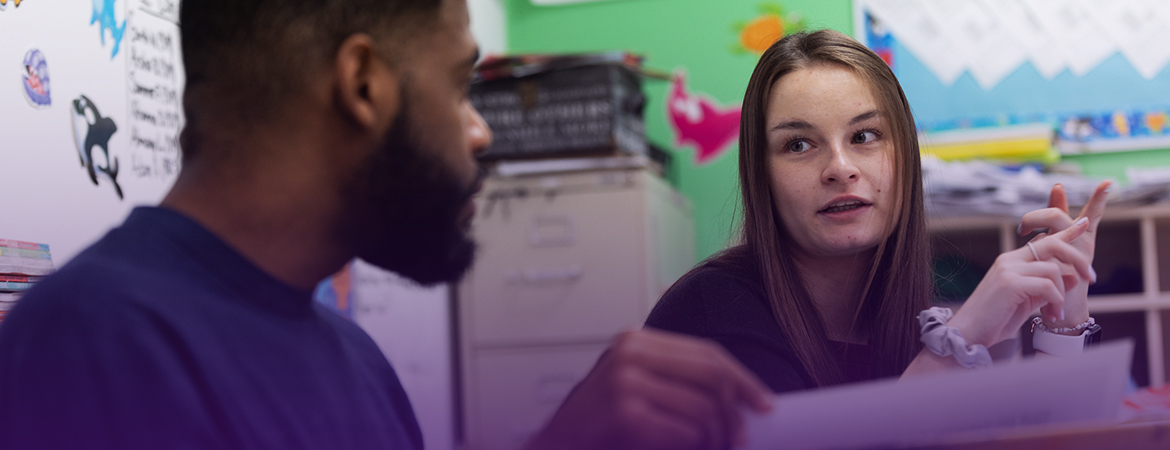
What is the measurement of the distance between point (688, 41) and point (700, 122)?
0.26 metres

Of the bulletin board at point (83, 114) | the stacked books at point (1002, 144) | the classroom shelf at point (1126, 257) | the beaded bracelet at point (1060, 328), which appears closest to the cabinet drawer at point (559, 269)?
the classroom shelf at point (1126, 257)

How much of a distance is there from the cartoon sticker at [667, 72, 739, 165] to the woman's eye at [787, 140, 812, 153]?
5.41ft

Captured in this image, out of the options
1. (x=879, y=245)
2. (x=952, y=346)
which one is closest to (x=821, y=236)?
(x=879, y=245)

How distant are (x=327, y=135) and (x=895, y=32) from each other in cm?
226

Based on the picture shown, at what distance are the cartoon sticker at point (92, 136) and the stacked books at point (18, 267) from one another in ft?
0.51

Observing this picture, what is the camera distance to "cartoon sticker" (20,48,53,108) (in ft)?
3.43

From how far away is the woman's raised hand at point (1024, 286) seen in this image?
760 millimetres

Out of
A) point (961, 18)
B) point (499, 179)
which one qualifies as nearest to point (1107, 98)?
point (961, 18)

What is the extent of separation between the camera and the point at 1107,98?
7.78ft

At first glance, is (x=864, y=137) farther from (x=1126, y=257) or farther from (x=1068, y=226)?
(x=1126, y=257)

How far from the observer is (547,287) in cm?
221

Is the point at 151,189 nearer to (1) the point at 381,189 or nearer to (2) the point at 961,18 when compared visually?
(1) the point at 381,189

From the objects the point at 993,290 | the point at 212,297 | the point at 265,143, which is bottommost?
the point at 993,290

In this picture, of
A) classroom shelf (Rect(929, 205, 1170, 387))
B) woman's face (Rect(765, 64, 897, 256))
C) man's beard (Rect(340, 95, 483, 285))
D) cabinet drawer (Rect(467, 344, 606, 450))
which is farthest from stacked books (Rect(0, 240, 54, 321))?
classroom shelf (Rect(929, 205, 1170, 387))
